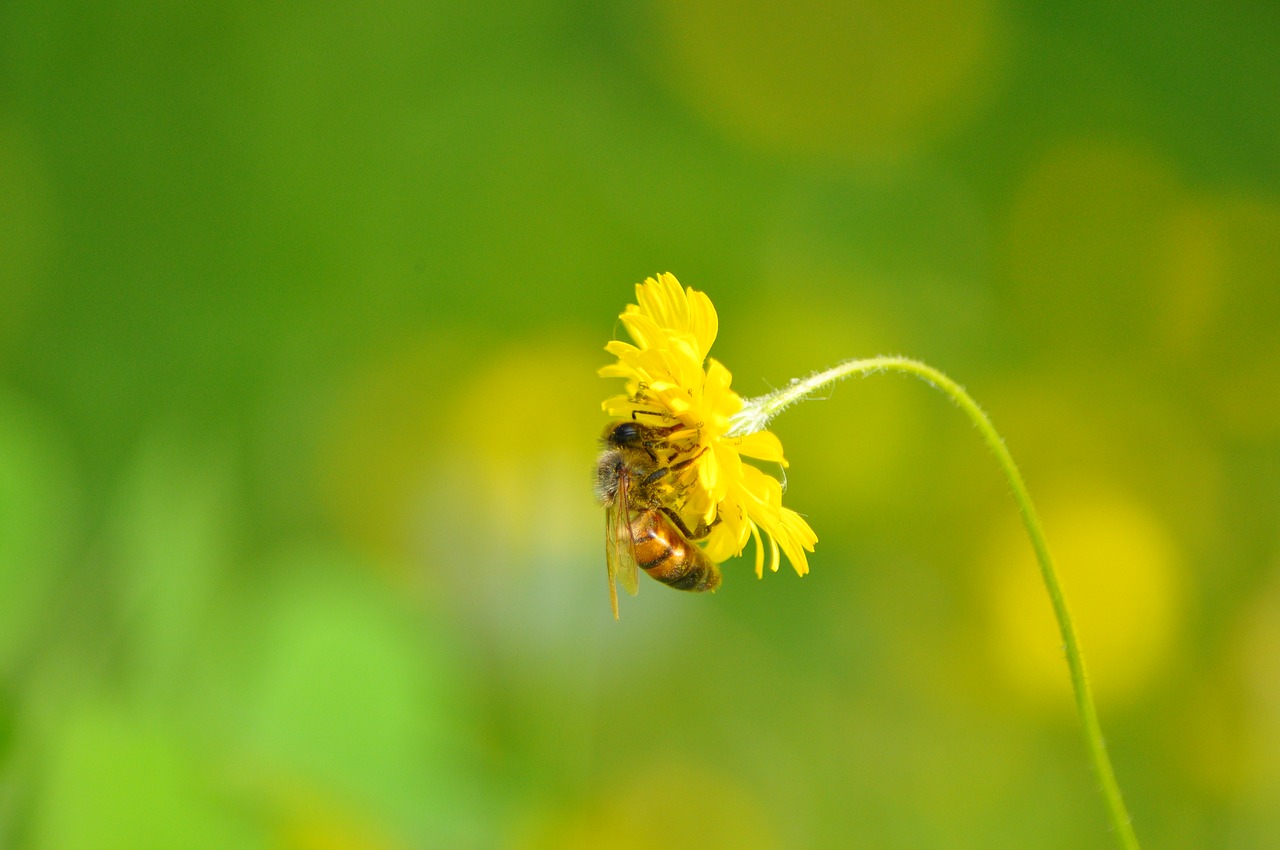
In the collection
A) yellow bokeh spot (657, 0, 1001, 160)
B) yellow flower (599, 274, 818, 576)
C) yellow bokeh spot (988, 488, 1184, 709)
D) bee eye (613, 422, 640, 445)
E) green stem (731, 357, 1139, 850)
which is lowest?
green stem (731, 357, 1139, 850)

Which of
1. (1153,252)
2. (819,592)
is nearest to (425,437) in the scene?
(819,592)

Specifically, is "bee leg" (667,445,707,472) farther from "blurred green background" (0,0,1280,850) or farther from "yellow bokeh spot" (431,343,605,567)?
"yellow bokeh spot" (431,343,605,567)

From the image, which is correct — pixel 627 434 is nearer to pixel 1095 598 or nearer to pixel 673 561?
pixel 673 561

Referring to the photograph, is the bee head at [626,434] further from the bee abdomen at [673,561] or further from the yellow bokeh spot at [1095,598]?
the yellow bokeh spot at [1095,598]

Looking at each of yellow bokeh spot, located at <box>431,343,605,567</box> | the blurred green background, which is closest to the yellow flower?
the blurred green background

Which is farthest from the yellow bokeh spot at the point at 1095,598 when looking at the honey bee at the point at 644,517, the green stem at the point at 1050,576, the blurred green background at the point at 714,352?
the green stem at the point at 1050,576

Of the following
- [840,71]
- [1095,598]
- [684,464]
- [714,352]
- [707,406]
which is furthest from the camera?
[840,71]

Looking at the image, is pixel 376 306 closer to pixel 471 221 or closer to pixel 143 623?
pixel 471 221

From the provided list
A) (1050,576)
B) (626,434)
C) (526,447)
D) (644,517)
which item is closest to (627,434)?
(626,434)
